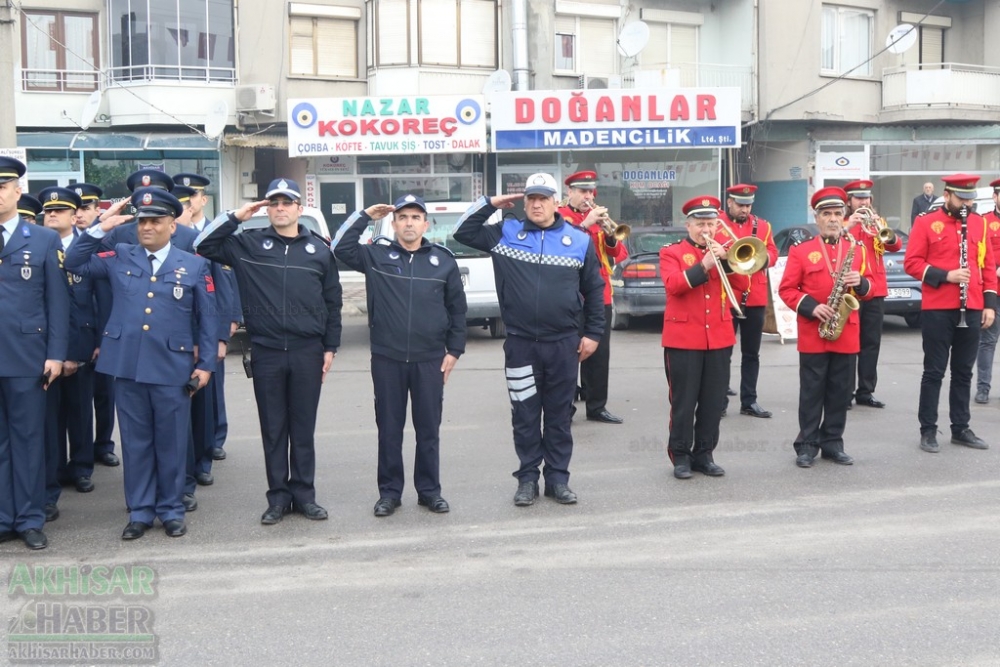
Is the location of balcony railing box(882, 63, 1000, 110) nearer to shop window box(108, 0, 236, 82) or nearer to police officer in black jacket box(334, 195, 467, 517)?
shop window box(108, 0, 236, 82)

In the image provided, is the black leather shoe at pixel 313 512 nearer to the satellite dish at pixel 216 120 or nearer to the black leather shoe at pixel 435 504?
the black leather shoe at pixel 435 504

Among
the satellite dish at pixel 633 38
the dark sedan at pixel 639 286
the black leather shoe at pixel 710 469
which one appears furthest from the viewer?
the satellite dish at pixel 633 38

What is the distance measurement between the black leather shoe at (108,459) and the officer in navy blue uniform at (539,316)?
10.8ft

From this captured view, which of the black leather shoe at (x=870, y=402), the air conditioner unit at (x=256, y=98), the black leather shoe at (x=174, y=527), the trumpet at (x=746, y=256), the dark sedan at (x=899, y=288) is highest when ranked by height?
the air conditioner unit at (x=256, y=98)

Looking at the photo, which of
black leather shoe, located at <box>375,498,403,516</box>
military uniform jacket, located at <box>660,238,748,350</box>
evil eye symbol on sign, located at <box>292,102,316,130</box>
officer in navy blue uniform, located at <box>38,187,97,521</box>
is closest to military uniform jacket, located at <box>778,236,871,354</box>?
military uniform jacket, located at <box>660,238,748,350</box>

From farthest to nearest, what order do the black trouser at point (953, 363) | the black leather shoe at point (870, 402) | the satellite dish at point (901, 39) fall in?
the satellite dish at point (901, 39), the black leather shoe at point (870, 402), the black trouser at point (953, 363)

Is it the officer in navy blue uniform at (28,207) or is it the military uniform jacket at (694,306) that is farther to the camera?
the military uniform jacket at (694,306)

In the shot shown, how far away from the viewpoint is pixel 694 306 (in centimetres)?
795

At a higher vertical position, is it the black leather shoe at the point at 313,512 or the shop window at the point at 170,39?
the shop window at the point at 170,39

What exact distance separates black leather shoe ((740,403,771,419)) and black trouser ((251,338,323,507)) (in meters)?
4.79

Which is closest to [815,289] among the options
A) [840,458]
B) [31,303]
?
[840,458]

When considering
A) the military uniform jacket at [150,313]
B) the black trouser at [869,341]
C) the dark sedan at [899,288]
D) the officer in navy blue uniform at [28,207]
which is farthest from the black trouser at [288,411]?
the dark sedan at [899,288]

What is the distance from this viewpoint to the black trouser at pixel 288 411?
694 cm

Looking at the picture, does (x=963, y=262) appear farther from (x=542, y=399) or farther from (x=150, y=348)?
(x=150, y=348)
